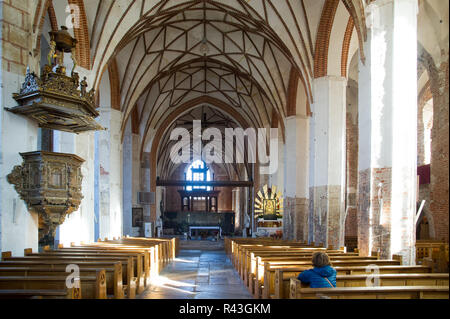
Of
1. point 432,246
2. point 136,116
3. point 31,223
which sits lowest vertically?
point 432,246

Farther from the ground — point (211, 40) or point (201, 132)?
point (211, 40)

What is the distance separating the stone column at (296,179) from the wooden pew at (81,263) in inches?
414

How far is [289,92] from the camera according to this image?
63.5 ft

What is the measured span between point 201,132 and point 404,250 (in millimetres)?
28816

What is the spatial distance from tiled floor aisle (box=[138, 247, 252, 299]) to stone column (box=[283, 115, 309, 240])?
4.51 m

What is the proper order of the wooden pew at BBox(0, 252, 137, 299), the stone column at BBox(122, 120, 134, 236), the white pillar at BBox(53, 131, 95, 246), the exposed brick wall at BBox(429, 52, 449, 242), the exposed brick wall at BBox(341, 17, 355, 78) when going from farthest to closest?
the stone column at BBox(122, 120, 134, 236)
the exposed brick wall at BBox(341, 17, 355, 78)
the exposed brick wall at BBox(429, 52, 449, 242)
the white pillar at BBox(53, 131, 95, 246)
the wooden pew at BBox(0, 252, 137, 299)

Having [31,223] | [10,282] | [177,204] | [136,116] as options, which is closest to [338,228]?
[31,223]

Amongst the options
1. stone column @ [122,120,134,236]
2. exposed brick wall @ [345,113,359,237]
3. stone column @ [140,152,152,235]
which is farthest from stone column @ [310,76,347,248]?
stone column @ [140,152,152,235]

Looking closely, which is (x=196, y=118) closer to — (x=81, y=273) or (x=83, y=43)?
(x=83, y=43)

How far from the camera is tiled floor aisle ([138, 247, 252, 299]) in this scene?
873 centimetres

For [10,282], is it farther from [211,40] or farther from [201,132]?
[201,132]

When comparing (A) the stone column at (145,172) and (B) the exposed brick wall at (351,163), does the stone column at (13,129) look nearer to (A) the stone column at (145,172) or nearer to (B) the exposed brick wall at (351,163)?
(B) the exposed brick wall at (351,163)

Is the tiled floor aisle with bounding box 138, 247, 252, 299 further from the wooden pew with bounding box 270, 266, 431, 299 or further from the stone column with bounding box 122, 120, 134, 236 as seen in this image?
the stone column with bounding box 122, 120, 134, 236
